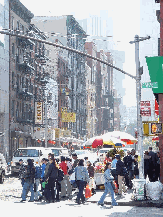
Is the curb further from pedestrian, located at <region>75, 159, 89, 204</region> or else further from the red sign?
the red sign

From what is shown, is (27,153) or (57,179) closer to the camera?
(57,179)

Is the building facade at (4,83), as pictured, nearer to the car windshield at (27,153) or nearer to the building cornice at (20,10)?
the building cornice at (20,10)

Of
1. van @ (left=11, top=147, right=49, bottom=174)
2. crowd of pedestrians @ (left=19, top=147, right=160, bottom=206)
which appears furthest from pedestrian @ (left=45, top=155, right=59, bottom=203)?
van @ (left=11, top=147, right=49, bottom=174)

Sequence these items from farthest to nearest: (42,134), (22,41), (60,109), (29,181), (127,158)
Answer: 1. (60,109)
2. (42,134)
3. (22,41)
4. (127,158)
5. (29,181)

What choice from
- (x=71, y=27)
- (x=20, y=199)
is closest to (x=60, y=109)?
(x=71, y=27)

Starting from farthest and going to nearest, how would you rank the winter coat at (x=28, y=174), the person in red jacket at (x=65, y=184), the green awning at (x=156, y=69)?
the green awning at (x=156, y=69), the person in red jacket at (x=65, y=184), the winter coat at (x=28, y=174)

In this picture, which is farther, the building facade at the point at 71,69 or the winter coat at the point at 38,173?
the building facade at the point at 71,69

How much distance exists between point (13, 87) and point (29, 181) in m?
37.7

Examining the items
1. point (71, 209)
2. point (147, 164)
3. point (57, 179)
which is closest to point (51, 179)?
point (57, 179)

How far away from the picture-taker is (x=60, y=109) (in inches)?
3199

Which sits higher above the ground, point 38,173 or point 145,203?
point 38,173

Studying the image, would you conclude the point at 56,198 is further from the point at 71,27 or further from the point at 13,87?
the point at 71,27

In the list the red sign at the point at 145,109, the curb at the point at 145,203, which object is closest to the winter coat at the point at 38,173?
the curb at the point at 145,203

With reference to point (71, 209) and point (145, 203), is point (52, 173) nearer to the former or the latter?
point (71, 209)
